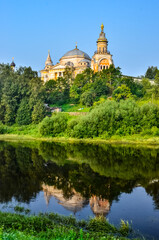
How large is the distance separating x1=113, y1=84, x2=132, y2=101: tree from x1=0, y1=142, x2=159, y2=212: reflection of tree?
14.6 metres

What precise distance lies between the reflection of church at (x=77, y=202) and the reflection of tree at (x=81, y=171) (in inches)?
1.7

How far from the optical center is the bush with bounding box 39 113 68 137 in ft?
106

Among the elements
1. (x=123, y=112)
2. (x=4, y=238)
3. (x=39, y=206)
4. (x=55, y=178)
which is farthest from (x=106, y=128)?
(x=4, y=238)

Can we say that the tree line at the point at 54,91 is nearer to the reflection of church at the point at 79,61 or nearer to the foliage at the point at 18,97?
the foliage at the point at 18,97

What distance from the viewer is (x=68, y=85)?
47.5 metres

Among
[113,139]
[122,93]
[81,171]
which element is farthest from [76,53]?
[81,171]

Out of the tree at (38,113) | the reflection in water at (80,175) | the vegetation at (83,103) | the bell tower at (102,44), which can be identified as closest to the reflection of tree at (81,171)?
the reflection in water at (80,175)

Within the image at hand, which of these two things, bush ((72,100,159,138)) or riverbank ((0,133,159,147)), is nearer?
riverbank ((0,133,159,147))

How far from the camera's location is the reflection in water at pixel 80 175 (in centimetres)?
1097

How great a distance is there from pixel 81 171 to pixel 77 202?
5406 millimetres

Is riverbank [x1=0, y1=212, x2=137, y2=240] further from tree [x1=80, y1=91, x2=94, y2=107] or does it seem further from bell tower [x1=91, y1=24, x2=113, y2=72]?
bell tower [x1=91, y1=24, x2=113, y2=72]

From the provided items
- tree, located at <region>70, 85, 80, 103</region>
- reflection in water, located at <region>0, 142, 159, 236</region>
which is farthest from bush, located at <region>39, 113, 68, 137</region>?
tree, located at <region>70, 85, 80, 103</region>

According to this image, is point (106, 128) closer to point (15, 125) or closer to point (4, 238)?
point (15, 125)

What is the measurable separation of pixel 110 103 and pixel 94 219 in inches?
970
